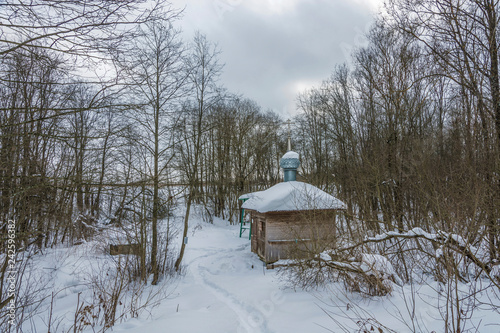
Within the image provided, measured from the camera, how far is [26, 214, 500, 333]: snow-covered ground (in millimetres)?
4152

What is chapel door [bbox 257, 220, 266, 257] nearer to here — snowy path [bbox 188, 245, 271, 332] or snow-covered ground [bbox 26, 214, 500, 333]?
snow-covered ground [bbox 26, 214, 500, 333]


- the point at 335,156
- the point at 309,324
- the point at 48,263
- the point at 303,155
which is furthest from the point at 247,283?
the point at 303,155

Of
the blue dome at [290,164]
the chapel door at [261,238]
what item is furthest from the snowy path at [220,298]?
the blue dome at [290,164]

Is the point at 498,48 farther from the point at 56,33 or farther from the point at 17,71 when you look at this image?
the point at 17,71

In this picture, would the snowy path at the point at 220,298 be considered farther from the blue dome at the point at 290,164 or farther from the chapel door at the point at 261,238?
the blue dome at the point at 290,164

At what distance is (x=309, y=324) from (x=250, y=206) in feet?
23.0

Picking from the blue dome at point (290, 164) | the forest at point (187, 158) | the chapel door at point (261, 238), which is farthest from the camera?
the blue dome at point (290, 164)

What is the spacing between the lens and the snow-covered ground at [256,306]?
13.6 feet

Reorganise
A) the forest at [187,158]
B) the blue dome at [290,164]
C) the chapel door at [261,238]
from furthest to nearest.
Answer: the blue dome at [290,164] → the chapel door at [261,238] → the forest at [187,158]

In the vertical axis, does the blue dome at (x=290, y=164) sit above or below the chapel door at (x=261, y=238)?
above

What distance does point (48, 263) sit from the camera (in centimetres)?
1052

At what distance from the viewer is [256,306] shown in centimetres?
651

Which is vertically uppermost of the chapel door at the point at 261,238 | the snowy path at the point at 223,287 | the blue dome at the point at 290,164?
the blue dome at the point at 290,164

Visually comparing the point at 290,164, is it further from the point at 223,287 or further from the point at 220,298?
the point at 220,298
